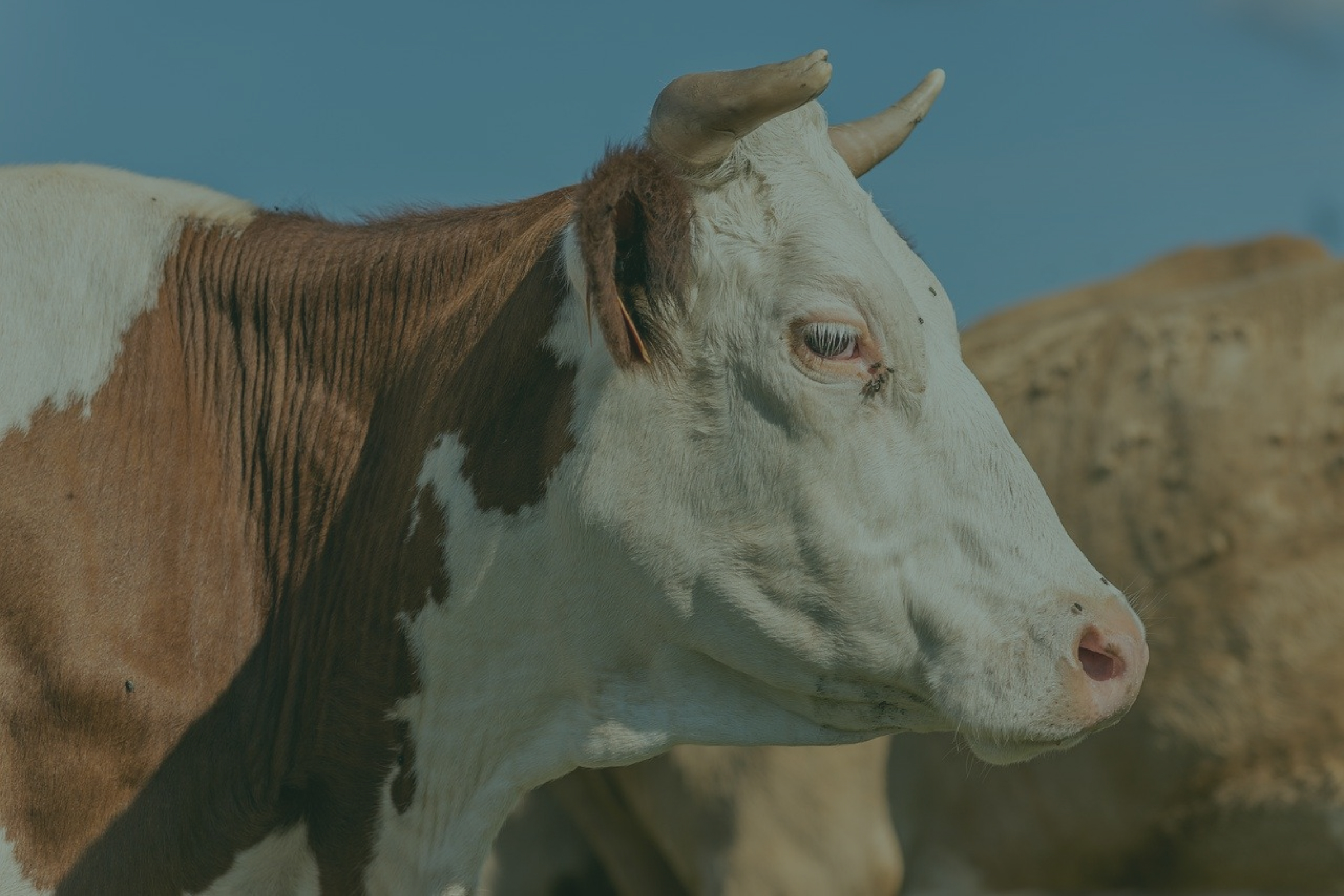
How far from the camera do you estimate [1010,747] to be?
3.68 m

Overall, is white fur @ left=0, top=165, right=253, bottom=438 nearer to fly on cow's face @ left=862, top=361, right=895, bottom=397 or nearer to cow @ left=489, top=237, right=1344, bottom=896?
fly on cow's face @ left=862, top=361, right=895, bottom=397

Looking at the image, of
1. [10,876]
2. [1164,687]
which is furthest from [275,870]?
[1164,687]

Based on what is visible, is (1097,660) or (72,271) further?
(72,271)

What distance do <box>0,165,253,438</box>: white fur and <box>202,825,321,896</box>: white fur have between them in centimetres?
111

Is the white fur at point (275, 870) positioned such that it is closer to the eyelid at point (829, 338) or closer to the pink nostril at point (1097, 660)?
the eyelid at point (829, 338)

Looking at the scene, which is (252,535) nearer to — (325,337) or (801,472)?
(325,337)

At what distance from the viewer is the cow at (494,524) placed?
3662 millimetres

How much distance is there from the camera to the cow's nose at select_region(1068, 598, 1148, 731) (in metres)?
3.58

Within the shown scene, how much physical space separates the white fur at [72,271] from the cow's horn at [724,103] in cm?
128

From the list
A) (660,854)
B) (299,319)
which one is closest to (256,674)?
(299,319)

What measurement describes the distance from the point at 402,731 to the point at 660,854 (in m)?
5.55

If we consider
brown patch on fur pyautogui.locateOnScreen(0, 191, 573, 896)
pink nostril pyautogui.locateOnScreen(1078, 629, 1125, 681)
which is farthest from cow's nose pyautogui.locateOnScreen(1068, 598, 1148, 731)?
brown patch on fur pyautogui.locateOnScreen(0, 191, 573, 896)

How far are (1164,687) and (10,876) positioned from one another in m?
5.31

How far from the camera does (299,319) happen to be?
4168 millimetres
